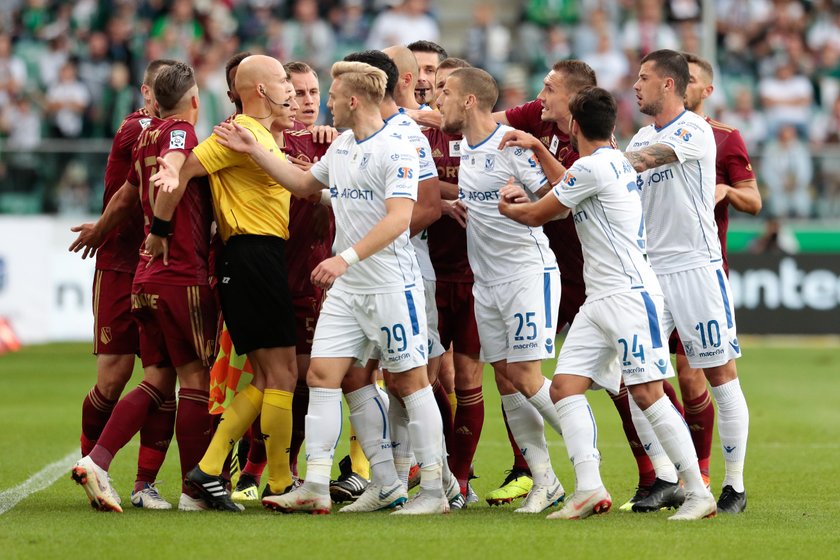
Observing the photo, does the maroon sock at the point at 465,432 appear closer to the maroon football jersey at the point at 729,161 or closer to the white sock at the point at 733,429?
the white sock at the point at 733,429

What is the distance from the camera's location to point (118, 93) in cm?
2208

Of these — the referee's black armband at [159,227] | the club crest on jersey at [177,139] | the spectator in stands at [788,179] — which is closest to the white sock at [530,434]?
the referee's black armband at [159,227]

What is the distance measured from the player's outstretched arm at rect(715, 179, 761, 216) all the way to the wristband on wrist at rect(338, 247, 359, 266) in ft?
8.75

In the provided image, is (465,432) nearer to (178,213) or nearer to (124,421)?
(124,421)

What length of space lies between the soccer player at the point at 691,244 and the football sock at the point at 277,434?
207cm

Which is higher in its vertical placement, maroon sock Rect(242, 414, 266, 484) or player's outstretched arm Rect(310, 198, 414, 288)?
player's outstretched arm Rect(310, 198, 414, 288)

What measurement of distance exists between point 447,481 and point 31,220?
519 inches

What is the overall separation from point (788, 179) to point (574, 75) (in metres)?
13.9

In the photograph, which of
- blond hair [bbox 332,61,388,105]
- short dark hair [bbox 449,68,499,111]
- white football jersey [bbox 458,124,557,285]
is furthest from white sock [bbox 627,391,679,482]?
blond hair [bbox 332,61,388,105]

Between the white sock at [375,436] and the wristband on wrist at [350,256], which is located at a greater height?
the wristband on wrist at [350,256]

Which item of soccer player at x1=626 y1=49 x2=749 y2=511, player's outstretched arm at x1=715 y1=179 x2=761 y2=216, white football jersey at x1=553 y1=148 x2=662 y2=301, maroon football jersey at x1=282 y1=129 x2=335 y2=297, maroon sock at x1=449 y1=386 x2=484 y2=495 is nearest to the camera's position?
white football jersey at x1=553 y1=148 x2=662 y2=301

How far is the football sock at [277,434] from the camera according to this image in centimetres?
790

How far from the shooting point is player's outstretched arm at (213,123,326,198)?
7707 mm

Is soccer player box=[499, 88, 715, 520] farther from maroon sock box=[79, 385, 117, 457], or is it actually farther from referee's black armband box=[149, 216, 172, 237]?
maroon sock box=[79, 385, 117, 457]
